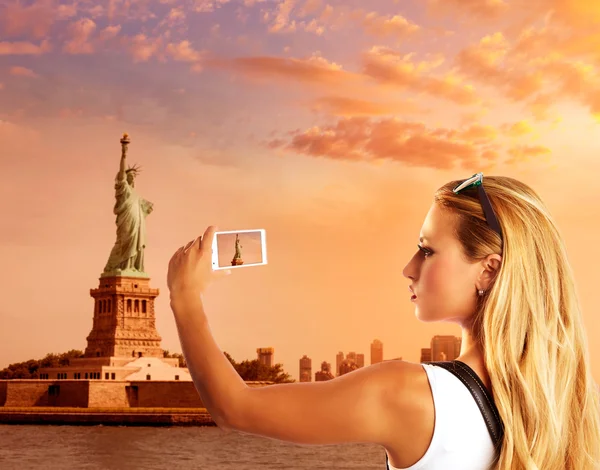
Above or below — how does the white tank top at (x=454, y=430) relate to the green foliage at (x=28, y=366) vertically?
below

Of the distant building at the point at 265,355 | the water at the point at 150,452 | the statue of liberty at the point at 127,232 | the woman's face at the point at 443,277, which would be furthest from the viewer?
the distant building at the point at 265,355

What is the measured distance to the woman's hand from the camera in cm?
136

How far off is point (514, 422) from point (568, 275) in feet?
0.73

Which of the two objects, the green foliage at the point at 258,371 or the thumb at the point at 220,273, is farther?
the green foliage at the point at 258,371

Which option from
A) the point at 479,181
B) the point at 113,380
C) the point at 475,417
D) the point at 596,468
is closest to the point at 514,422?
the point at 475,417

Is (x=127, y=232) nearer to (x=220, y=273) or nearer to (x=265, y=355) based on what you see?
(x=265, y=355)

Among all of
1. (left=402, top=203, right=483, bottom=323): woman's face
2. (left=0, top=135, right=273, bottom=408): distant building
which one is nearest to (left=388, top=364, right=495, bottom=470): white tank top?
(left=402, top=203, right=483, bottom=323): woman's face

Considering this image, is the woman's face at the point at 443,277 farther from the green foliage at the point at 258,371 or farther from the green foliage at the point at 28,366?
the green foliage at the point at 28,366

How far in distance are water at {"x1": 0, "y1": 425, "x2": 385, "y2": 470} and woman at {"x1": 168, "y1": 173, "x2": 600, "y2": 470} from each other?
1220 inches

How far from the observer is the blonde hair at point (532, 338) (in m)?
1.34

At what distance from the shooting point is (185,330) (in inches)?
52.4

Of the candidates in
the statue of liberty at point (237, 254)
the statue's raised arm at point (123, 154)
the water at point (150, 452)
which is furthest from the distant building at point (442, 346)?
the statue of liberty at point (237, 254)

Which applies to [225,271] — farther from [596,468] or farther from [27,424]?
[27,424]

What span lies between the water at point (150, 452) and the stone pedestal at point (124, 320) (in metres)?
3.45
